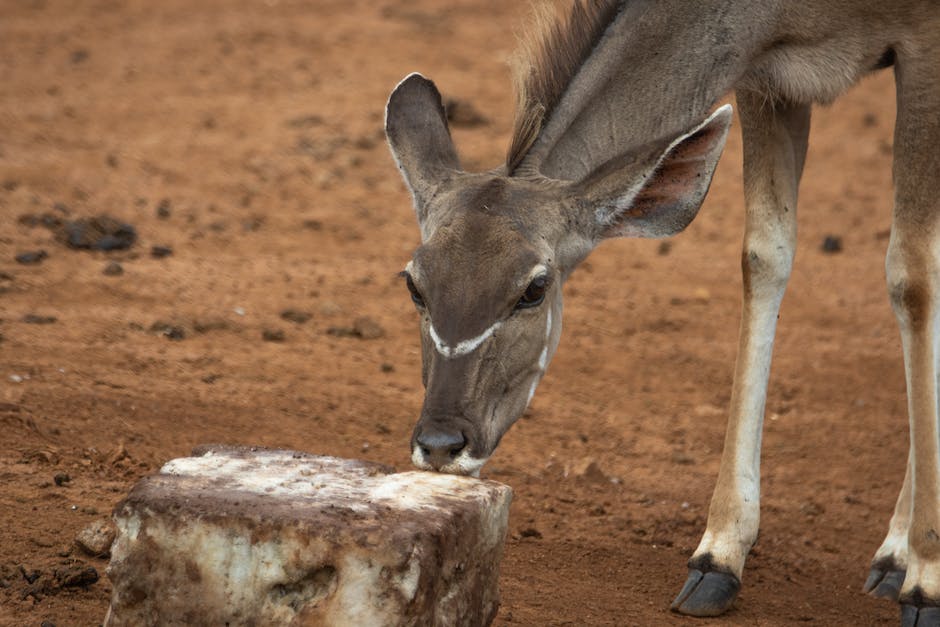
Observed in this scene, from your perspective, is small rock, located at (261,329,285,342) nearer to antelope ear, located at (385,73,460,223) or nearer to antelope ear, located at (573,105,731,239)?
antelope ear, located at (385,73,460,223)

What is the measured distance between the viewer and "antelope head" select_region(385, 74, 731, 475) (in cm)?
539

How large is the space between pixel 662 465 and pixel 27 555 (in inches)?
158

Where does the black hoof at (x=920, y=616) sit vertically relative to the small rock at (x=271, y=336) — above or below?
below

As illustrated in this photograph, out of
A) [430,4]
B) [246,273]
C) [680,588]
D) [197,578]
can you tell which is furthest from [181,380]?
[430,4]

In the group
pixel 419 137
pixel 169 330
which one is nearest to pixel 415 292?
pixel 419 137

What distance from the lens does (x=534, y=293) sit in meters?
5.64

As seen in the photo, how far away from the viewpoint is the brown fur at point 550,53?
20.5ft

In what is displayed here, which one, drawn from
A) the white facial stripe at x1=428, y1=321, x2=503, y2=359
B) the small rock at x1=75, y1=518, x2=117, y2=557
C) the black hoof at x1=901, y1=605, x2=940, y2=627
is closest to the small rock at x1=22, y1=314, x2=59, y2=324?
the small rock at x1=75, y1=518, x2=117, y2=557

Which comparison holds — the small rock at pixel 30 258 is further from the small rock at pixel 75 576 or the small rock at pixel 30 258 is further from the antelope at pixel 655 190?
the small rock at pixel 75 576

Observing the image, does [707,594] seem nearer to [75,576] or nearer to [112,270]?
[75,576]

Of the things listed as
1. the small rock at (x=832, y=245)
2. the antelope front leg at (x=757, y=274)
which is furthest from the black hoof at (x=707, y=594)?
the small rock at (x=832, y=245)

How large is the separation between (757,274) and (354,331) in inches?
134

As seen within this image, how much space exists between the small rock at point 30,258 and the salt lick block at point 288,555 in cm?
586

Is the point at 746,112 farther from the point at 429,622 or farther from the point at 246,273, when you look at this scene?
the point at 246,273
